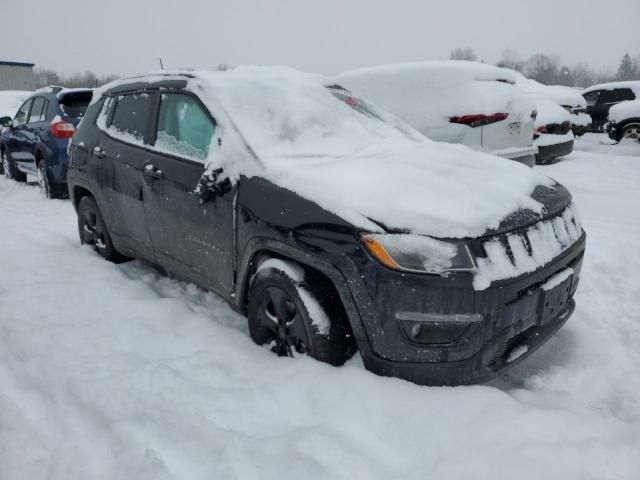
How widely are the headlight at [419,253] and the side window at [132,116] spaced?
212 centimetres

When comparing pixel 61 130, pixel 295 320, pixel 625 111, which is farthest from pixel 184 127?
pixel 625 111

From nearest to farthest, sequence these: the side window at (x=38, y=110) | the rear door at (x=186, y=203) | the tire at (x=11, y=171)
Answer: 1. the rear door at (x=186, y=203)
2. the side window at (x=38, y=110)
3. the tire at (x=11, y=171)

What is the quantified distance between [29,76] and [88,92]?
1765 inches

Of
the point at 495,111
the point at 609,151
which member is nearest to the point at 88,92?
the point at 495,111

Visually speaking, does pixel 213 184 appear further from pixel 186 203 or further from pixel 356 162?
pixel 356 162

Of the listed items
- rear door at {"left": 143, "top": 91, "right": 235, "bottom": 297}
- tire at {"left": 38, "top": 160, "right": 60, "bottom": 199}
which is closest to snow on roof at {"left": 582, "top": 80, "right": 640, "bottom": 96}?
tire at {"left": 38, "top": 160, "right": 60, "bottom": 199}

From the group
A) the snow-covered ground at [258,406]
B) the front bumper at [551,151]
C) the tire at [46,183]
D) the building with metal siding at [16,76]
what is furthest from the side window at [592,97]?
the building with metal siding at [16,76]

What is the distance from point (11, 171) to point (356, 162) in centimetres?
826

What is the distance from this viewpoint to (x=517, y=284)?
200 centimetres

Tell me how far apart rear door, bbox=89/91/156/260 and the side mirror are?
0.87 metres

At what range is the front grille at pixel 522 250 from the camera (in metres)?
1.95

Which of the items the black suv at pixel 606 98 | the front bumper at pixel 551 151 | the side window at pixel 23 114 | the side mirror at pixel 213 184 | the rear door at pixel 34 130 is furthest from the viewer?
the black suv at pixel 606 98

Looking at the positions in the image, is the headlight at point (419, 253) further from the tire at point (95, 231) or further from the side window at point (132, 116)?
the tire at point (95, 231)

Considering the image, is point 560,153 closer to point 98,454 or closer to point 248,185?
point 248,185
